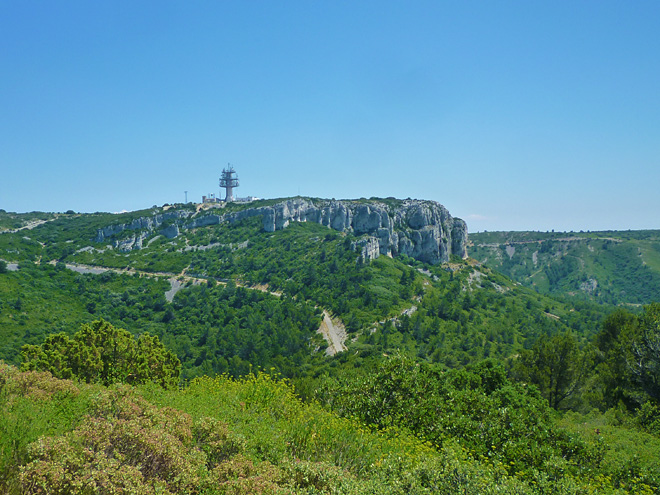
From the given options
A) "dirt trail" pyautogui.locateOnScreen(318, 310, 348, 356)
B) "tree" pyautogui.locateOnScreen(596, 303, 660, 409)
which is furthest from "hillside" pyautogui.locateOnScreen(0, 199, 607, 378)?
"tree" pyautogui.locateOnScreen(596, 303, 660, 409)

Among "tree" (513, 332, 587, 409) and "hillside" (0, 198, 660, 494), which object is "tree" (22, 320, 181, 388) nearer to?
"hillside" (0, 198, 660, 494)

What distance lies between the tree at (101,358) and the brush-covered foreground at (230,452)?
8.99 meters

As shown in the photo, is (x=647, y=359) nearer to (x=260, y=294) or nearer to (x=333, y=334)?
(x=333, y=334)

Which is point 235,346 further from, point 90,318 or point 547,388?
point 547,388

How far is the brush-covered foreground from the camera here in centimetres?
697

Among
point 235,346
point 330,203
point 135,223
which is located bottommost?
point 235,346

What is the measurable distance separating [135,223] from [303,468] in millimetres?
141581

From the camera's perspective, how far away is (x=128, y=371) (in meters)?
21.2

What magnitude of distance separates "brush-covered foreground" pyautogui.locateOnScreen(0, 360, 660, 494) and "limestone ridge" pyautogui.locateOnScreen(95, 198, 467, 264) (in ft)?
275

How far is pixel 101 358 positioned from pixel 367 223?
319ft

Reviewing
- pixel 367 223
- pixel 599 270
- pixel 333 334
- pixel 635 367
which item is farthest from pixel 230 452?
pixel 599 270

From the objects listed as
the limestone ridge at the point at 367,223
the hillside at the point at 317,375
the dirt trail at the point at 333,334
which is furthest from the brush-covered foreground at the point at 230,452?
the limestone ridge at the point at 367,223

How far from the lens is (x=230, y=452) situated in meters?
9.22

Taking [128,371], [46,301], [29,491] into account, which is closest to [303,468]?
[29,491]
